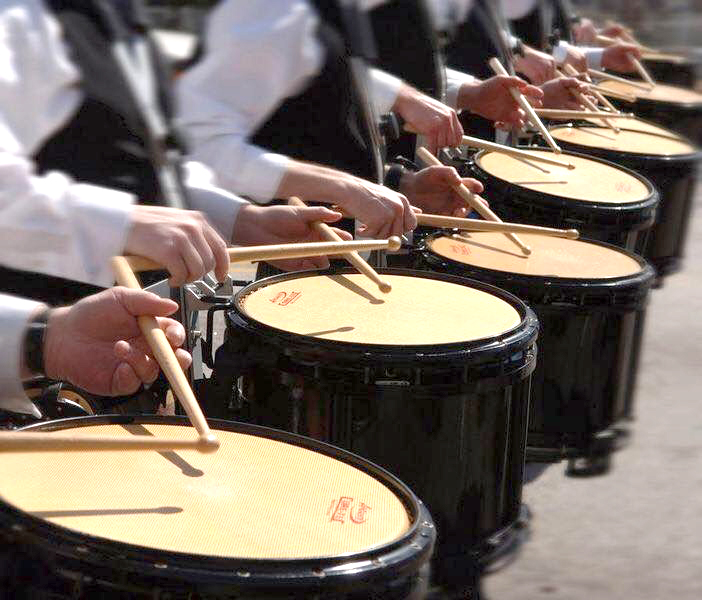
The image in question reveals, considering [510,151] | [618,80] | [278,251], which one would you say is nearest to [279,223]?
[278,251]

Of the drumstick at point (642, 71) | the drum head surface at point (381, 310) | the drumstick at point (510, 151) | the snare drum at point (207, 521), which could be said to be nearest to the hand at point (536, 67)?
the drumstick at point (642, 71)

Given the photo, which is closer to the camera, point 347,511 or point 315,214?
→ point 347,511

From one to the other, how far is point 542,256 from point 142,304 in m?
1.51

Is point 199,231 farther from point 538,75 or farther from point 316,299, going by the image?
point 538,75

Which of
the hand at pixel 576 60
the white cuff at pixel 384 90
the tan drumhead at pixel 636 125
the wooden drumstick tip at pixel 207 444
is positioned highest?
the white cuff at pixel 384 90

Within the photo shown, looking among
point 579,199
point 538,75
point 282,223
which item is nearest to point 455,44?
point 538,75

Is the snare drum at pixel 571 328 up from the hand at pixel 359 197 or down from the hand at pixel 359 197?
down

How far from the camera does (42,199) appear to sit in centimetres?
192

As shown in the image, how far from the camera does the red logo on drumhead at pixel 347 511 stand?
152 cm

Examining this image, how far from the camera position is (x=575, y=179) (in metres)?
3.75

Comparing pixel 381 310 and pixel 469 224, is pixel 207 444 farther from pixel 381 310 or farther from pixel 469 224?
pixel 469 224

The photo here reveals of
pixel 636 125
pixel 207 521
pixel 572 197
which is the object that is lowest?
pixel 636 125

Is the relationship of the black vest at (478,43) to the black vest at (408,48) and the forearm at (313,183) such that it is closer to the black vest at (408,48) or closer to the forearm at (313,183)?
the black vest at (408,48)

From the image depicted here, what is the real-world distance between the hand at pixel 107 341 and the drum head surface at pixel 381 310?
1.50 feet
